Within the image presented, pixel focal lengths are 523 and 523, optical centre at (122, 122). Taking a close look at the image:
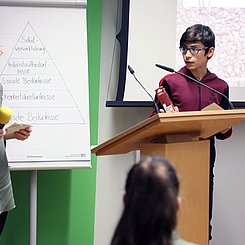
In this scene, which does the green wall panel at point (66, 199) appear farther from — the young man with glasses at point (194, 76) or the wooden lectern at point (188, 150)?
the wooden lectern at point (188, 150)

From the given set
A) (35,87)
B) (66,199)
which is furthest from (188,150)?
(66,199)

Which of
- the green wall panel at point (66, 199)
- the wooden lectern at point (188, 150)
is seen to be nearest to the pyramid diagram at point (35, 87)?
the green wall panel at point (66, 199)

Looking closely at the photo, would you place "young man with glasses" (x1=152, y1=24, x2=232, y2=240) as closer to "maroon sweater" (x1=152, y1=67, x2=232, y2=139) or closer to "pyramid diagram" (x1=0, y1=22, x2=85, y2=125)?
"maroon sweater" (x1=152, y1=67, x2=232, y2=139)

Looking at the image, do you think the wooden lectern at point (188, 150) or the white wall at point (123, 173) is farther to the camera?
the white wall at point (123, 173)

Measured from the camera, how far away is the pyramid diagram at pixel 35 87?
9.23ft

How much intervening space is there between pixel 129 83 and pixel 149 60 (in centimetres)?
18

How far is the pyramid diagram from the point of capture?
2.81 meters

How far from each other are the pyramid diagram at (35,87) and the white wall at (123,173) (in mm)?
348

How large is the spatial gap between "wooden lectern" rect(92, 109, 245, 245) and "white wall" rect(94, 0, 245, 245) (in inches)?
40.9

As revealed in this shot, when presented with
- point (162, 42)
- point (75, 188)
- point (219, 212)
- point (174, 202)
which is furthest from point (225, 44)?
point (174, 202)

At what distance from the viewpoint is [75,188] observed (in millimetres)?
3152

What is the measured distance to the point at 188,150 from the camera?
Answer: 198 centimetres

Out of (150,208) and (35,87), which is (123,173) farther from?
(150,208)

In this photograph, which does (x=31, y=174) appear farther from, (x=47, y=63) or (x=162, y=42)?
(x=162, y=42)
